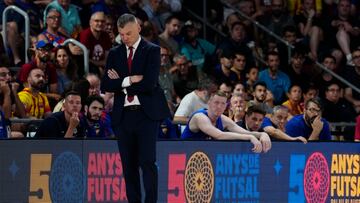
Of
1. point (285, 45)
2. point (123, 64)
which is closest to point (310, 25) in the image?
point (285, 45)

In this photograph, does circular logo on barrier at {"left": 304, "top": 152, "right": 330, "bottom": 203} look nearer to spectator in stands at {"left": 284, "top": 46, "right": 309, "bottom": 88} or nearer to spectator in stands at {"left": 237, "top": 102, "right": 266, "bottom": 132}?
spectator in stands at {"left": 237, "top": 102, "right": 266, "bottom": 132}

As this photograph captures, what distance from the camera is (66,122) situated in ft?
45.5

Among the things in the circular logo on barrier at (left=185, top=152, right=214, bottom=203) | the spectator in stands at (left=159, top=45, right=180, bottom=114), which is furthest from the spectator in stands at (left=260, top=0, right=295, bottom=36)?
the circular logo on barrier at (left=185, top=152, right=214, bottom=203)

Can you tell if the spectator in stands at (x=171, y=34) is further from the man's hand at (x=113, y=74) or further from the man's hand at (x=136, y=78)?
the man's hand at (x=136, y=78)

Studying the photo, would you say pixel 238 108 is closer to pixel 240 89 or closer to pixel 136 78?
pixel 240 89

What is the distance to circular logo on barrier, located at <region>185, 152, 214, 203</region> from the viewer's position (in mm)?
13789

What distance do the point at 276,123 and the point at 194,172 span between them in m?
3.67

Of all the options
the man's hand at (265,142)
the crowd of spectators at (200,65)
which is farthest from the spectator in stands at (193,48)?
the man's hand at (265,142)

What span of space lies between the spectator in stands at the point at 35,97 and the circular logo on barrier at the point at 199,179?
3036 mm

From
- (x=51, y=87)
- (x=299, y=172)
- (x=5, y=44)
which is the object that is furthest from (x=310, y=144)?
(x=5, y=44)

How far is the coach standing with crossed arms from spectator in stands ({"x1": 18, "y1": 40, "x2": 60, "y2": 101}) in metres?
4.84

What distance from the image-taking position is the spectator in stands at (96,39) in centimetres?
1841

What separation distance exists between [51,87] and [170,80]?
2.64 metres

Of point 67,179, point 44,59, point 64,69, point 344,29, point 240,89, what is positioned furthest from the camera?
point 344,29
